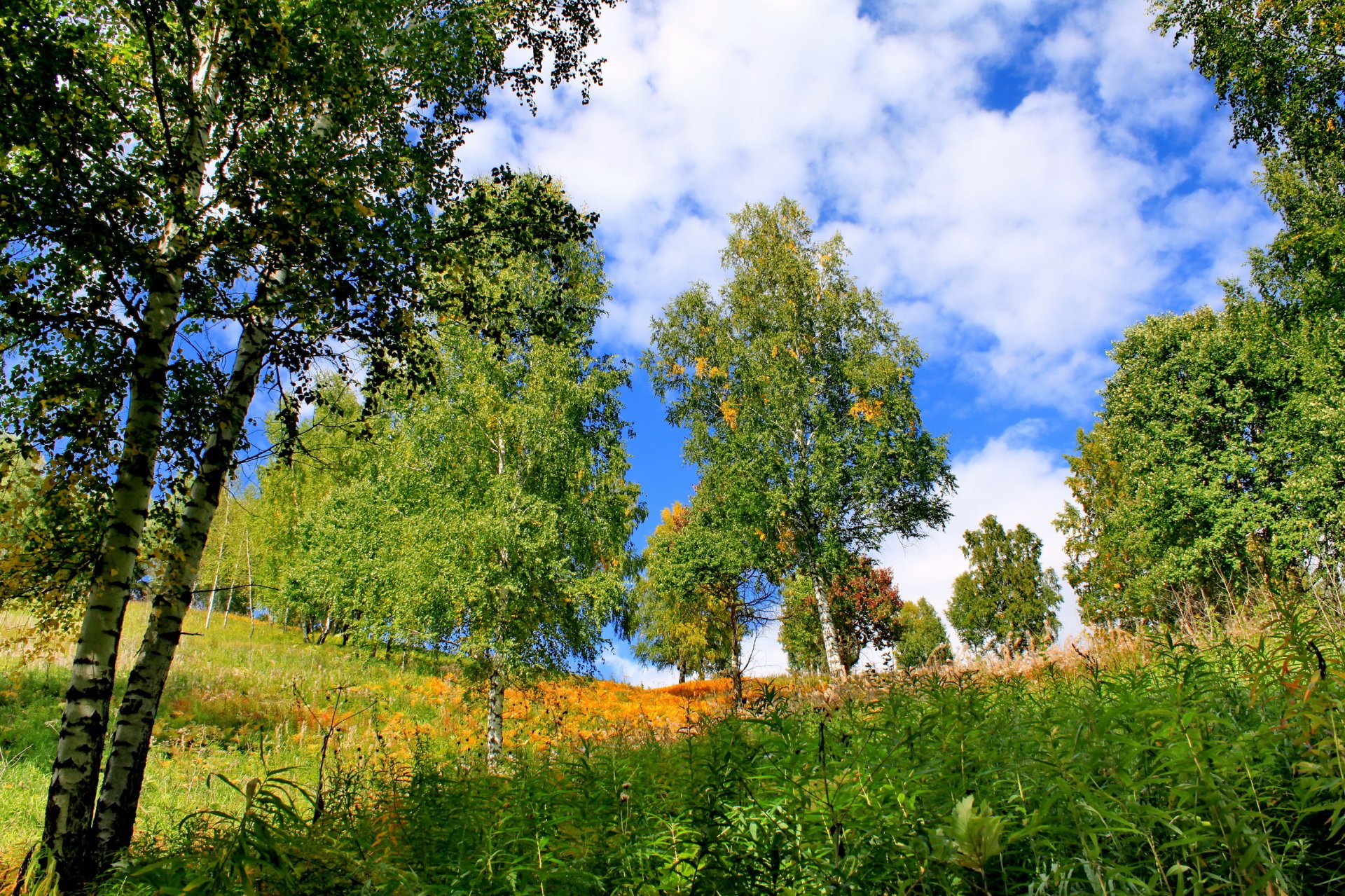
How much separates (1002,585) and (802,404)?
83.9ft

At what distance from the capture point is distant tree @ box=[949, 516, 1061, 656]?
33844 mm

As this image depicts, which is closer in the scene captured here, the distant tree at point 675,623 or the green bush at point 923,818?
the green bush at point 923,818

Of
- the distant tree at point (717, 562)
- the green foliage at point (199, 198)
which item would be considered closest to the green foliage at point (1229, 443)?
the distant tree at point (717, 562)

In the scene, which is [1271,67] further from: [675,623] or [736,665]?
[675,623]

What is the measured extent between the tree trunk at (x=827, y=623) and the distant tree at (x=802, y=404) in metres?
0.04

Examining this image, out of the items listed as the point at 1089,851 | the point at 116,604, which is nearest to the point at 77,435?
the point at 116,604

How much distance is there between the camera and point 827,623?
1619 cm

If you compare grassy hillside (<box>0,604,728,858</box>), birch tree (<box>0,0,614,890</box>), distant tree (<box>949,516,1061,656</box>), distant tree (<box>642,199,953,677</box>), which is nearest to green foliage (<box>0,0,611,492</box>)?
birch tree (<box>0,0,614,890</box>)

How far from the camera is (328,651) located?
24516 millimetres

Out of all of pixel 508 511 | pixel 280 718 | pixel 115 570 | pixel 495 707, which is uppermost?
pixel 508 511

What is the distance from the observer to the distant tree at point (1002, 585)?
33.8 meters

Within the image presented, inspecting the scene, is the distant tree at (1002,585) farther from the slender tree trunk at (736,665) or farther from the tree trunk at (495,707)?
the tree trunk at (495,707)

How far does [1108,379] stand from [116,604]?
2828cm

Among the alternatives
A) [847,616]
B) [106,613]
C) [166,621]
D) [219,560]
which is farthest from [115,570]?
[219,560]
